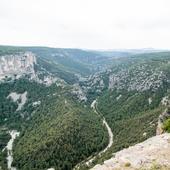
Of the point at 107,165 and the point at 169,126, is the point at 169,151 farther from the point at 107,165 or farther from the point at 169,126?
Result: the point at 169,126

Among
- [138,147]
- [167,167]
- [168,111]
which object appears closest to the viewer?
Answer: [167,167]

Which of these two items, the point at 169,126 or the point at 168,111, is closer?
the point at 169,126

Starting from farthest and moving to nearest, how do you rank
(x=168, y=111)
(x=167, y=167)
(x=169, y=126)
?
(x=168, y=111), (x=169, y=126), (x=167, y=167)

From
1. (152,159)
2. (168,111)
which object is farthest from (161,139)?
(168,111)

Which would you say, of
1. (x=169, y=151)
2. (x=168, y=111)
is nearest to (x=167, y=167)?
(x=169, y=151)

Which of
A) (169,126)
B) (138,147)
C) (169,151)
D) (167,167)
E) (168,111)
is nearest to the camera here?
(167,167)

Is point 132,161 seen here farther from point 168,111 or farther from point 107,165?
point 168,111

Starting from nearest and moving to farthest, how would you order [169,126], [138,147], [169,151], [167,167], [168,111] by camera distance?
[167,167]
[169,151]
[138,147]
[169,126]
[168,111]

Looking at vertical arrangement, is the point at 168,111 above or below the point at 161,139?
below

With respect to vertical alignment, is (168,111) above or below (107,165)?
below
